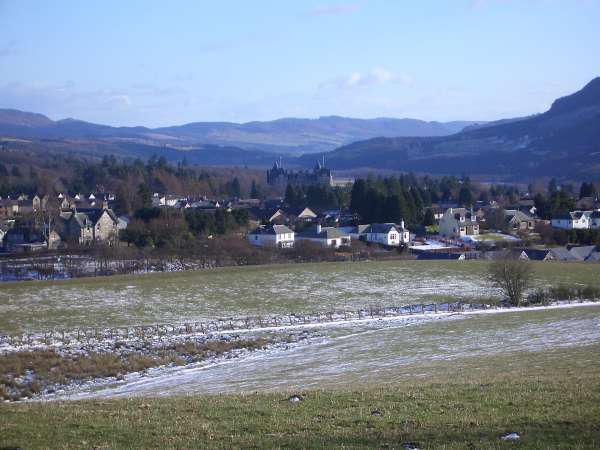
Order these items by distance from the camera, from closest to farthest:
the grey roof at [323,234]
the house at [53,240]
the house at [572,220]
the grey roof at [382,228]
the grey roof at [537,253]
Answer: the grey roof at [537,253] < the house at [53,240] < the grey roof at [323,234] < the grey roof at [382,228] < the house at [572,220]

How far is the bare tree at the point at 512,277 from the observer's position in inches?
1454

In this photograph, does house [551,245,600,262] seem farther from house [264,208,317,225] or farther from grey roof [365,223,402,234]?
house [264,208,317,225]

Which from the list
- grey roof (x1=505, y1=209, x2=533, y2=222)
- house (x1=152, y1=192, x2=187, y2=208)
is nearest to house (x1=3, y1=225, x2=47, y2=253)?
house (x1=152, y1=192, x2=187, y2=208)

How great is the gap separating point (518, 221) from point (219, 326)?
50.0 m

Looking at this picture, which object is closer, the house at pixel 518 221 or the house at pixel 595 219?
the house at pixel 595 219

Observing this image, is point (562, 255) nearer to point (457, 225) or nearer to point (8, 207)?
point (457, 225)

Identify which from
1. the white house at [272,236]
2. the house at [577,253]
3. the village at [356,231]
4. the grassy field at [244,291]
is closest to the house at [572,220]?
the village at [356,231]

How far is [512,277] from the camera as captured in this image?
37.1 m

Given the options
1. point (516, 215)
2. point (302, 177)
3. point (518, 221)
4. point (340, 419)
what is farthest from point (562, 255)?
point (302, 177)

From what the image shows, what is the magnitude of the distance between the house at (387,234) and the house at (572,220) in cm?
1644

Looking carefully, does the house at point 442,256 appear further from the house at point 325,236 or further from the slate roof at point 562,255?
the house at point 325,236

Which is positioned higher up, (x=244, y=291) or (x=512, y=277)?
(x=512, y=277)

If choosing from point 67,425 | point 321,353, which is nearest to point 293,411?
point 67,425

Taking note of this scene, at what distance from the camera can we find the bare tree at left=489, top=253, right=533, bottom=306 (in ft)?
121
